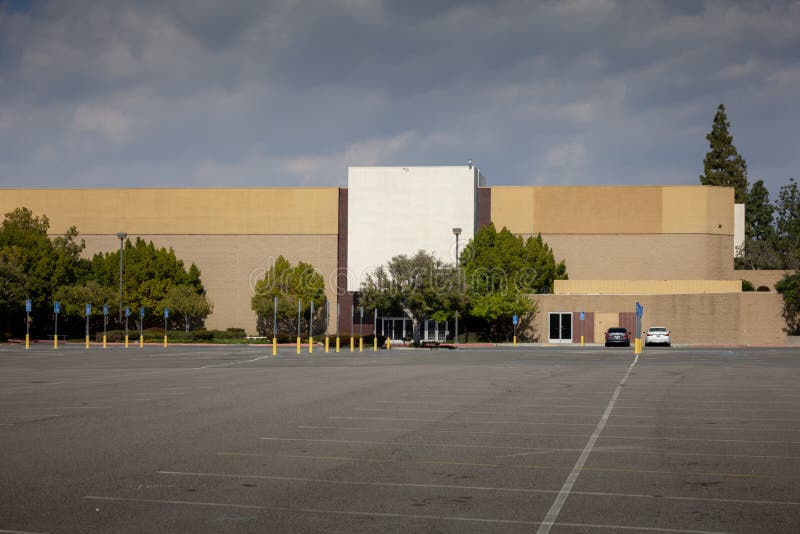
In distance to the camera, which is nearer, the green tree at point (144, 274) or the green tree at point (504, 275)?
the green tree at point (504, 275)

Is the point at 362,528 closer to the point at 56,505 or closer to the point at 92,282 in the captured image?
the point at 56,505

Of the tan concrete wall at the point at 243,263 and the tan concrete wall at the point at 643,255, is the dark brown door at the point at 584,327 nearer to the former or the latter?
the tan concrete wall at the point at 643,255

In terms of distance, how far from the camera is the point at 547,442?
1243cm

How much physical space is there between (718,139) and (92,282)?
79.3 meters

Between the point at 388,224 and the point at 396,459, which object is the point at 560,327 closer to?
the point at 388,224

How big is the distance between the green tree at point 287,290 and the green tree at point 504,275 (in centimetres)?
1350

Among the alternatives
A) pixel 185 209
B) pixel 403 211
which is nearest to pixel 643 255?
pixel 403 211

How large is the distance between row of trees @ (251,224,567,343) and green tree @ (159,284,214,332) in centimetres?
460

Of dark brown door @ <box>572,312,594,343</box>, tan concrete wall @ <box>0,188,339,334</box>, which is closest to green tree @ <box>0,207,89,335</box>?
tan concrete wall @ <box>0,188,339,334</box>

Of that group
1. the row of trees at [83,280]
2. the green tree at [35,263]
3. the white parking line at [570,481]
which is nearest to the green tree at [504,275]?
the row of trees at [83,280]

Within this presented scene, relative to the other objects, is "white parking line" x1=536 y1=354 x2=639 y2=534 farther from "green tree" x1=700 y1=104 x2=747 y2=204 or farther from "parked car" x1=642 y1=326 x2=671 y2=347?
"green tree" x1=700 y1=104 x2=747 y2=204

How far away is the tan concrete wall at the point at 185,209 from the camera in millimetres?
84438

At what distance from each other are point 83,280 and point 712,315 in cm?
5312

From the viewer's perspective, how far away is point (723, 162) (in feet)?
376
